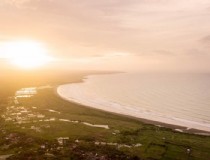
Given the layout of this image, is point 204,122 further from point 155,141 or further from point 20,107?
point 20,107

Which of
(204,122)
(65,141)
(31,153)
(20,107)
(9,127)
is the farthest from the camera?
(20,107)

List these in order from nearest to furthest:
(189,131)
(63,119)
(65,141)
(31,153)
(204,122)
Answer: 1. (31,153)
2. (65,141)
3. (189,131)
4. (63,119)
5. (204,122)

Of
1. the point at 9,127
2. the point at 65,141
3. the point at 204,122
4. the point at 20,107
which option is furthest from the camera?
the point at 20,107

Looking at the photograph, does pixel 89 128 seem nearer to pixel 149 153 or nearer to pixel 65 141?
pixel 65 141

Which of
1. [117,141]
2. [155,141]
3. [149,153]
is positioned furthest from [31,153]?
[155,141]

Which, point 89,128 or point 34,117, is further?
point 34,117

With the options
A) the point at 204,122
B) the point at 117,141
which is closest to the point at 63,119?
the point at 117,141
